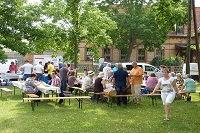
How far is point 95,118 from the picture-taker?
11.0m

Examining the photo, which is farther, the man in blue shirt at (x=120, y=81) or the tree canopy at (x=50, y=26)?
the tree canopy at (x=50, y=26)

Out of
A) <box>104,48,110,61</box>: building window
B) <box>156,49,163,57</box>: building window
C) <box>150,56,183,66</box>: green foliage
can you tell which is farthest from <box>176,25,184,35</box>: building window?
<box>104,48,110,61</box>: building window

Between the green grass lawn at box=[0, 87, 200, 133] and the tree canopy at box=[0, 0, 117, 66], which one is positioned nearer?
the green grass lawn at box=[0, 87, 200, 133]

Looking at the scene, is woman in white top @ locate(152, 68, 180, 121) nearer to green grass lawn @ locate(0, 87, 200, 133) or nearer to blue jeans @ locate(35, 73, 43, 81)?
green grass lawn @ locate(0, 87, 200, 133)

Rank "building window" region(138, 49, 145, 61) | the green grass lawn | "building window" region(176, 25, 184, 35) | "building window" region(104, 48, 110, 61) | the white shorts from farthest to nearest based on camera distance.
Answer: "building window" region(176, 25, 184, 35)
"building window" region(138, 49, 145, 61)
"building window" region(104, 48, 110, 61)
the white shorts
the green grass lawn

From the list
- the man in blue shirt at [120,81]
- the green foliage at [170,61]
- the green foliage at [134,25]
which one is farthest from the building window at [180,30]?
the man in blue shirt at [120,81]

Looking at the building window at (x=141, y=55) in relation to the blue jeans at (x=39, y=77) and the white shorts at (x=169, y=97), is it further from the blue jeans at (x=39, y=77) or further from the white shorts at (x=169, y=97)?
the white shorts at (x=169, y=97)

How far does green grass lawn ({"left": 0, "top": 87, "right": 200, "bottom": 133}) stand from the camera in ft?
31.0

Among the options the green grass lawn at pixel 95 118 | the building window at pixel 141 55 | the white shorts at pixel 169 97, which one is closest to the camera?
the green grass lawn at pixel 95 118

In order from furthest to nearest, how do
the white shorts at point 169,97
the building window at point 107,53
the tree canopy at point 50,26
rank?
the building window at point 107,53
the tree canopy at point 50,26
the white shorts at point 169,97

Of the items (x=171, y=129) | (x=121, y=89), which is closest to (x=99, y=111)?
(x=121, y=89)

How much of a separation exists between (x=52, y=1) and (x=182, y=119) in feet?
54.6

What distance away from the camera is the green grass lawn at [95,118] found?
9.44 meters

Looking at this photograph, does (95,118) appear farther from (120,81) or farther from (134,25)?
(134,25)
